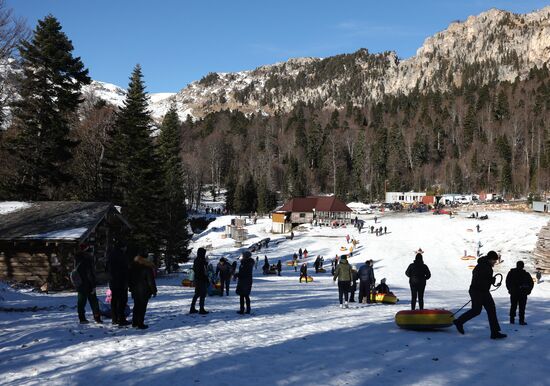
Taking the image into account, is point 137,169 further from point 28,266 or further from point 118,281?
point 118,281

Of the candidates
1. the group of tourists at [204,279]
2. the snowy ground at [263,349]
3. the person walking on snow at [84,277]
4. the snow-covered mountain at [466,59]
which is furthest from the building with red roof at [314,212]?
the snow-covered mountain at [466,59]

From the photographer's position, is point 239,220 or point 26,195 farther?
point 239,220

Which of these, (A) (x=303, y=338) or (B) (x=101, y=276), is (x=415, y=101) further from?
(A) (x=303, y=338)

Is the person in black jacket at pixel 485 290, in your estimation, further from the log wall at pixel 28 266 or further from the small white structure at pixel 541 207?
the small white structure at pixel 541 207

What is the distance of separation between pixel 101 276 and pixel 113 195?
16685 millimetres

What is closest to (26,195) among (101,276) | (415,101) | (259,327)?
(101,276)

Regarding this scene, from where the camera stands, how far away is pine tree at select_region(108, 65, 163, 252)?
3045 cm

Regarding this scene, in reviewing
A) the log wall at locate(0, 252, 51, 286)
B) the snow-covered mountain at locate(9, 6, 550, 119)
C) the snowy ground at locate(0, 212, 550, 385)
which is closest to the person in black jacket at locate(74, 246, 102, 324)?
the snowy ground at locate(0, 212, 550, 385)

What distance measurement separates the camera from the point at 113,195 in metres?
37.2

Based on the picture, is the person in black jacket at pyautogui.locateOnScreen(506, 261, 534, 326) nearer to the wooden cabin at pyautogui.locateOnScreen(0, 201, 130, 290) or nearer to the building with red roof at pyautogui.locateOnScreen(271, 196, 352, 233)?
the wooden cabin at pyautogui.locateOnScreen(0, 201, 130, 290)

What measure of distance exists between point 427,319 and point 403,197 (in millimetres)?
85527

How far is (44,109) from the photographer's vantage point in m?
30.1

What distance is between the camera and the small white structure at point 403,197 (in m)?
91.3

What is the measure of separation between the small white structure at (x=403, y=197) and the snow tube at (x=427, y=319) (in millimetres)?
84011
